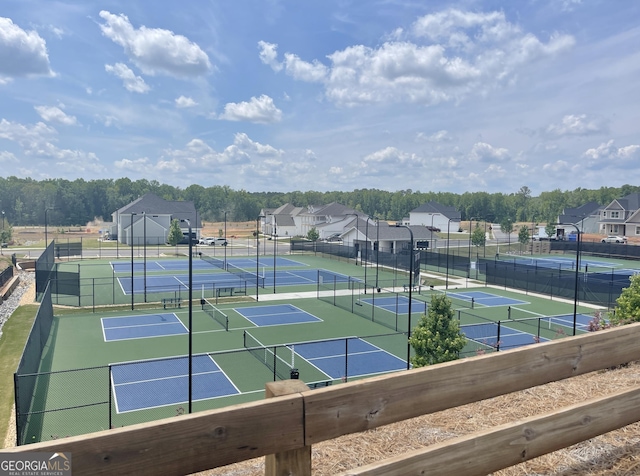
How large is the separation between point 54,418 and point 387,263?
1786 inches

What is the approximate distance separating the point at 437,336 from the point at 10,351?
18794 mm

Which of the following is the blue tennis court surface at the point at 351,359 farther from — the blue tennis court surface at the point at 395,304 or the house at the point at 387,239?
→ the house at the point at 387,239

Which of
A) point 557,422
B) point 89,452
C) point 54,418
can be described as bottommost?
point 54,418

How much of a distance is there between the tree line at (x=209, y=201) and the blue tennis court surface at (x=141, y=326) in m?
88.6

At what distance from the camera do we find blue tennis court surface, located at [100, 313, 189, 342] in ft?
91.1

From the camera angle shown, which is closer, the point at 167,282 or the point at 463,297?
the point at 463,297

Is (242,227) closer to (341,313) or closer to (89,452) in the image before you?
(341,313)

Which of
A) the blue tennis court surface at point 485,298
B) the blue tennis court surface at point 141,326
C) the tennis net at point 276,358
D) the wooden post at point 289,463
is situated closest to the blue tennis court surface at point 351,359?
the tennis net at point 276,358

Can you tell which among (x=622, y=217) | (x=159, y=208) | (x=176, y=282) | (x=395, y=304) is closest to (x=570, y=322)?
(x=395, y=304)

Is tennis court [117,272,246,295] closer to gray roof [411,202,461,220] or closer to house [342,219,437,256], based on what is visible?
house [342,219,437,256]

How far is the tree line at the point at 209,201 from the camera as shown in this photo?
445 feet

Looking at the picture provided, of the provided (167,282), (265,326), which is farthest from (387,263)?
(265,326)

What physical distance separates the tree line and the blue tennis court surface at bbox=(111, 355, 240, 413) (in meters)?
97.1

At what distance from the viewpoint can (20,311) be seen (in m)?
31.0
